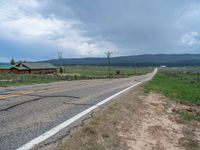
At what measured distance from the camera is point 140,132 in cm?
694

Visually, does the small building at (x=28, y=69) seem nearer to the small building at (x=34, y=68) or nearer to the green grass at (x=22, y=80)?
the small building at (x=34, y=68)

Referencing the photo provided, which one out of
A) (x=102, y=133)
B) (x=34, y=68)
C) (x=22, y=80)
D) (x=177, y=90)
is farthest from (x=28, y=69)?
(x=102, y=133)

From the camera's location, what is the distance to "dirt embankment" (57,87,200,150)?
552 cm

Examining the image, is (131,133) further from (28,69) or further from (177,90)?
(28,69)

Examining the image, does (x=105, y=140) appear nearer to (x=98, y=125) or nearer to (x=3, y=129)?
(x=98, y=125)

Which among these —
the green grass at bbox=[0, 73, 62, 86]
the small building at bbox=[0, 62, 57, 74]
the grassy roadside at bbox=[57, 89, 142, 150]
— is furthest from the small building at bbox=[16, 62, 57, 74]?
the grassy roadside at bbox=[57, 89, 142, 150]

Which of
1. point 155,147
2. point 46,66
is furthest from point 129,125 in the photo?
point 46,66

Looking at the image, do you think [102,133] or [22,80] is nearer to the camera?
[102,133]

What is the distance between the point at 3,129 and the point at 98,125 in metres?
2.18

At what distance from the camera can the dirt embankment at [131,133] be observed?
5.52m

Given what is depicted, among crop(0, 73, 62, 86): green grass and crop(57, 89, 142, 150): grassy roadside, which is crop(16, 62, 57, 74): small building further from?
crop(57, 89, 142, 150): grassy roadside

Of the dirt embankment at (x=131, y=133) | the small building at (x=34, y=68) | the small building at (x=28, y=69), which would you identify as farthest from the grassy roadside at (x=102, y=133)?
the small building at (x=34, y=68)

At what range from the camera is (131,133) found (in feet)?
21.9

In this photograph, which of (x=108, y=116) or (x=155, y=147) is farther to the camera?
(x=108, y=116)
